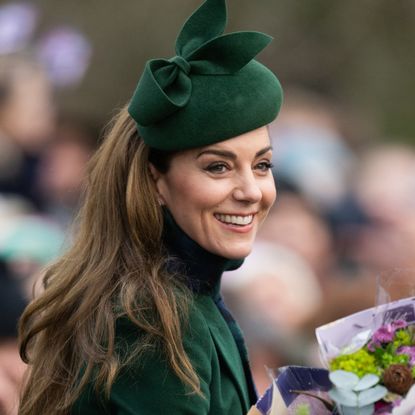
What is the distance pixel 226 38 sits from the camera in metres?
3.08

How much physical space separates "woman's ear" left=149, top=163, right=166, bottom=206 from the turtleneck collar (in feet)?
0.11

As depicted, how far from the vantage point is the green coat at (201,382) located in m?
2.93

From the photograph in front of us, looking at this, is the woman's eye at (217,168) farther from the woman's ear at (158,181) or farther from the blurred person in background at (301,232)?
the blurred person in background at (301,232)

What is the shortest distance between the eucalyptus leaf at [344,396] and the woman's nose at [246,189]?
25.4 inches

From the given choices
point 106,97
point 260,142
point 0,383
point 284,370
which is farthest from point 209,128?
point 106,97

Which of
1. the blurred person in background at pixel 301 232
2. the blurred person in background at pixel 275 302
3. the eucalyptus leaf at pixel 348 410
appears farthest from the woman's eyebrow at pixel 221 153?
the blurred person in background at pixel 301 232

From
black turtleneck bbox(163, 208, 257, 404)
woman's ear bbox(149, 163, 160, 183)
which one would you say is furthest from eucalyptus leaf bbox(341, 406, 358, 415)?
woman's ear bbox(149, 163, 160, 183)

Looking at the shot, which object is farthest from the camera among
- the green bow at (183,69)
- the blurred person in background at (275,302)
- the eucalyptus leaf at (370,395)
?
the blurred person in background at (275,302)

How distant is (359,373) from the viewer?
2773mm

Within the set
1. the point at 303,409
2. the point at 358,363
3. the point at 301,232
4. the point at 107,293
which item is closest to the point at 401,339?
the point at 358,363

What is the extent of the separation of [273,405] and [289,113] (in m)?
4.99

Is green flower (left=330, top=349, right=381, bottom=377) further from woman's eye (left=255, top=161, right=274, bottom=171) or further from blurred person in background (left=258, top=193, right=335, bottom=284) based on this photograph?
blurred person in background (left=258, top=193, right=335, bottom=284)

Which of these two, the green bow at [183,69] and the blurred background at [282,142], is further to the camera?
the blurred background at [282,142]

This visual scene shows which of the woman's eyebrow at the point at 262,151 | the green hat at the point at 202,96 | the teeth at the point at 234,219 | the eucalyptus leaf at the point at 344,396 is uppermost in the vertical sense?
the green hat at the point at 202,96
